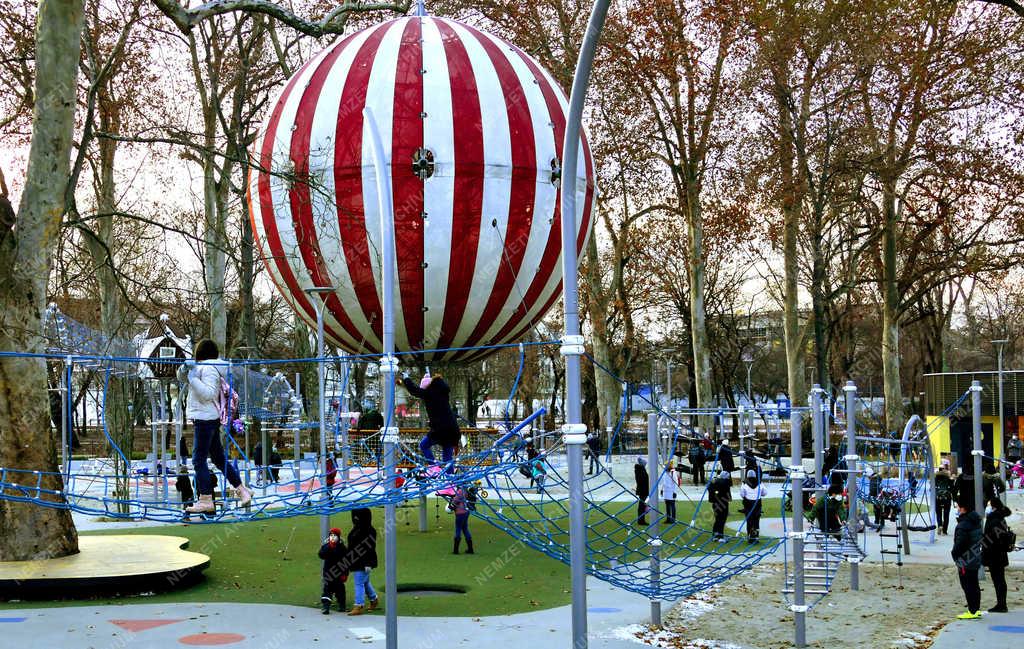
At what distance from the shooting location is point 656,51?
107 feet

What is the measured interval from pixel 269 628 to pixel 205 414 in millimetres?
4729

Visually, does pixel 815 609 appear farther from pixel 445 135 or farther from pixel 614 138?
pixel 614 138

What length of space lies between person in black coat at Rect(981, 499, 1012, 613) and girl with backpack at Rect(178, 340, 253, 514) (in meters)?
10.3

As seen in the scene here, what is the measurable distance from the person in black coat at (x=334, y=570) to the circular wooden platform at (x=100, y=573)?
247cm

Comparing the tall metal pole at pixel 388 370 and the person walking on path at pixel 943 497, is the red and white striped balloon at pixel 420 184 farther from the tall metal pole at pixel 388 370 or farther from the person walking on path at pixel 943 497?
the person walking on path at pixel 943 497

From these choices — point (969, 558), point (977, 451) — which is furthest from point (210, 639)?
point (977, 451)

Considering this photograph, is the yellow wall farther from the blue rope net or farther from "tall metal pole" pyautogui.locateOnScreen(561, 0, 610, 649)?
"tall metal pole" pyautogui.locateOnScreen(561, 0, 610, 649)

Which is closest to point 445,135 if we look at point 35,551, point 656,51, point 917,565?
point 35,551

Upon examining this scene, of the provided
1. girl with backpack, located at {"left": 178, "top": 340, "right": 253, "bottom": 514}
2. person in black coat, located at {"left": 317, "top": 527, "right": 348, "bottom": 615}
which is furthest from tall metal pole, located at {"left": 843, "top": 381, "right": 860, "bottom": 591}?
girl with backpack, located at {"left": 178, "top": 340, "right": 253, "bottom": 514}

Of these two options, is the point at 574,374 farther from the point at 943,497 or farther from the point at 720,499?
the point at 943,497

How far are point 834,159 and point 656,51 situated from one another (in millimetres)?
6614

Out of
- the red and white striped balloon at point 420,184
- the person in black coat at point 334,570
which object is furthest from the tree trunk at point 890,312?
the person in black coat at point 334,570

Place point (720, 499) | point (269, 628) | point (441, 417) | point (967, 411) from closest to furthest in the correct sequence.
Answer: point (441, 417) < point (269, 628) < point (720, 499) < point (967, 411)

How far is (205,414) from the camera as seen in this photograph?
29.4ft
